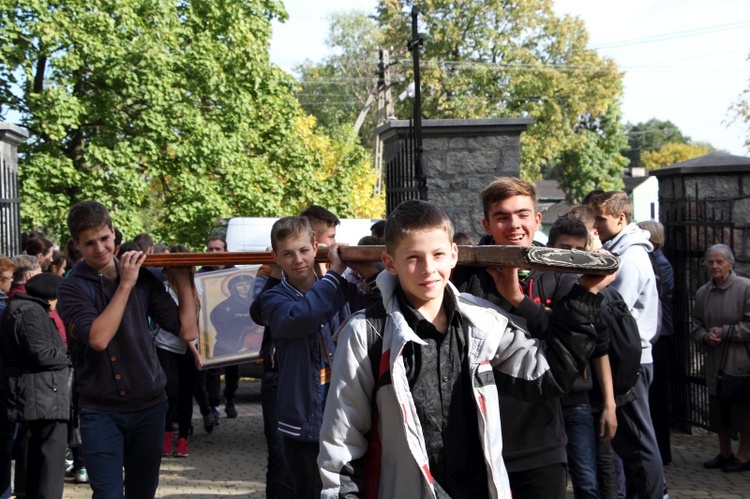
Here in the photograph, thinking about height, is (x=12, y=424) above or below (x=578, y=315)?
below

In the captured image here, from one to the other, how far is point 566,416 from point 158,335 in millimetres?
5196

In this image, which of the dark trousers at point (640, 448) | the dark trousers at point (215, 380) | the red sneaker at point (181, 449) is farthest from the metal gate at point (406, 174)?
the dark trousers at point (640, 448)

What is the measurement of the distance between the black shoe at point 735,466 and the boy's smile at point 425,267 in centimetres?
580

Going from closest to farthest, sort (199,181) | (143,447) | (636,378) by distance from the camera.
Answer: (143,447), (636,378), (199,181)

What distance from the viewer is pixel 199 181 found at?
82.6 ft

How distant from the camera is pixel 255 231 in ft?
55.3

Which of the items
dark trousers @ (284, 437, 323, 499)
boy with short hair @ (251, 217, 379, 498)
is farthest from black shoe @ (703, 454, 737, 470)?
dark trousers @ (284, 437, 323, 499)

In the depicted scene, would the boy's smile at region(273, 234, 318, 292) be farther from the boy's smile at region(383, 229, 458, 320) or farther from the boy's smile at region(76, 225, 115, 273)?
the boy's smile at region(383, 229, 458, 320)

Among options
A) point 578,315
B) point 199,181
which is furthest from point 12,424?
point 199,181

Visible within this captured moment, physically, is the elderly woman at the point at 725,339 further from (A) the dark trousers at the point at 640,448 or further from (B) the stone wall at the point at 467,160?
(B) the stone wall at the point at 467,160

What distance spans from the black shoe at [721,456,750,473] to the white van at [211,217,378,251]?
858cm

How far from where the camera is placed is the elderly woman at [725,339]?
26.8 feet

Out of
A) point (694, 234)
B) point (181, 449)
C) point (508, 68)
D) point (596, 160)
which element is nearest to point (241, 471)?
point (181, 449)

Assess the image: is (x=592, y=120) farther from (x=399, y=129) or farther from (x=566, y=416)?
(x=566, y=416)
